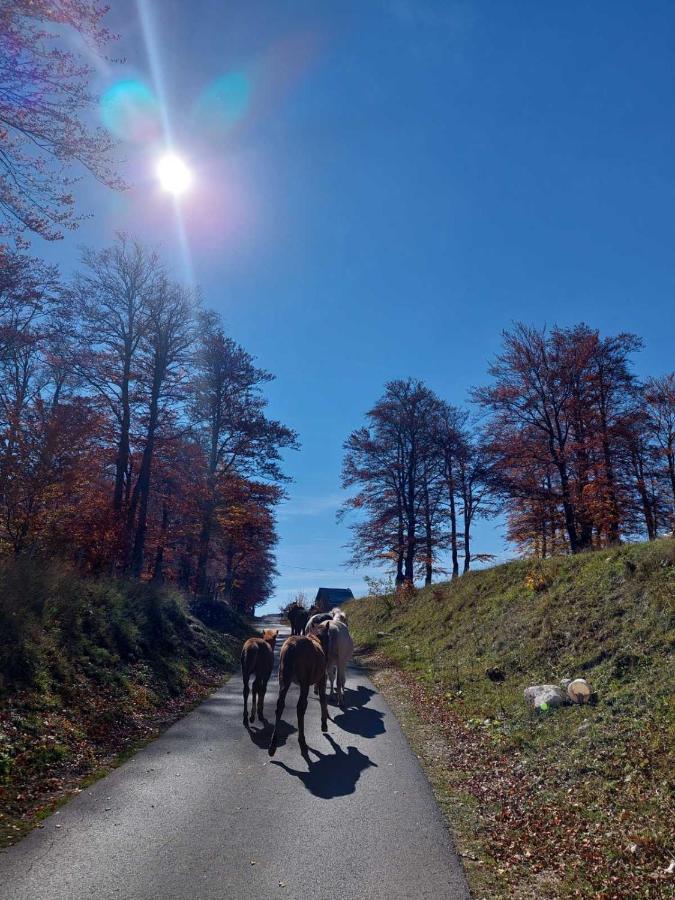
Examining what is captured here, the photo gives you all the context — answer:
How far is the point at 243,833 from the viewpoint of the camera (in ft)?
18.6

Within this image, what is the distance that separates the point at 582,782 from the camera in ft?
22.1

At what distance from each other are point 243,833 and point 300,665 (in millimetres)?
3750

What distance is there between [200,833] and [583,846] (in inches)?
147

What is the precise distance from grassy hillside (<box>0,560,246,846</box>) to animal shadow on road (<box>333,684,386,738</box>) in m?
3.31

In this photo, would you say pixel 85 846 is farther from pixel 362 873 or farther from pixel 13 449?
pixel 13 449

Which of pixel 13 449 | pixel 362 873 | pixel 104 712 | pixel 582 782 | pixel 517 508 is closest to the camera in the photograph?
pixel 362 873

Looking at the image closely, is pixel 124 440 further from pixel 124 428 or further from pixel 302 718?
pixel 302 718

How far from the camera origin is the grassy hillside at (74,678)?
696cm

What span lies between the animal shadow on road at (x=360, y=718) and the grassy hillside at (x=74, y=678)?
331cm

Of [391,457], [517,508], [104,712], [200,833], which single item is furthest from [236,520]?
[200,833]

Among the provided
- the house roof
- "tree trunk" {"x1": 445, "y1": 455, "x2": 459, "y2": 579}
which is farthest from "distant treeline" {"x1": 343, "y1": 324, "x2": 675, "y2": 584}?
the house roof

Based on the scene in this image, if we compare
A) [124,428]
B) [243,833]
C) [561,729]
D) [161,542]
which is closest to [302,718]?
[243,833]

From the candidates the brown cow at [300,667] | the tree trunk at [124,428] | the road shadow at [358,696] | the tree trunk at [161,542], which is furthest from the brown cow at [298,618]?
the brown cow at [300,667]

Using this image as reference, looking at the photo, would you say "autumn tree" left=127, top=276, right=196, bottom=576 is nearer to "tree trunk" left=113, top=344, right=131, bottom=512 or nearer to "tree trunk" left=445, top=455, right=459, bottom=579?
"tree trunk" left=113, top=344, right=131, bottom=512
